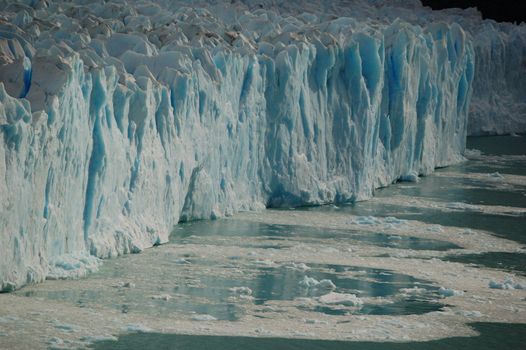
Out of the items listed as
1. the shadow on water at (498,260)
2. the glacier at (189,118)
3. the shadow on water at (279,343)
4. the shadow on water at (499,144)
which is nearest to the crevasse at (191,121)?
the glacier at (189,118)

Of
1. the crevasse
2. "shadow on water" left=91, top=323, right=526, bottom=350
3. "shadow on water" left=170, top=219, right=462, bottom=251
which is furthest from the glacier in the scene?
"shadow on water" left=91, top=323, right=526, bottom=350

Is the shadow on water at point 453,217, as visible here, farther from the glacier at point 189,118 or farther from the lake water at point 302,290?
the glacier at point 189,118

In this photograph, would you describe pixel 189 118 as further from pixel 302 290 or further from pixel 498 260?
pixel 498 260

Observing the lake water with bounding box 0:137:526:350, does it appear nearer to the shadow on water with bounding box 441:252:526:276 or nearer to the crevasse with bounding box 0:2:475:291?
the shadow on water with bounding box 441:252:526:276

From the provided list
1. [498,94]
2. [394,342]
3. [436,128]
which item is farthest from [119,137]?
[498,94]

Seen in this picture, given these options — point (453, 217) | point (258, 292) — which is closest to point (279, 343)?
point (258, 292)

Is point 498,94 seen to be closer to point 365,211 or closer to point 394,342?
point 365,211
